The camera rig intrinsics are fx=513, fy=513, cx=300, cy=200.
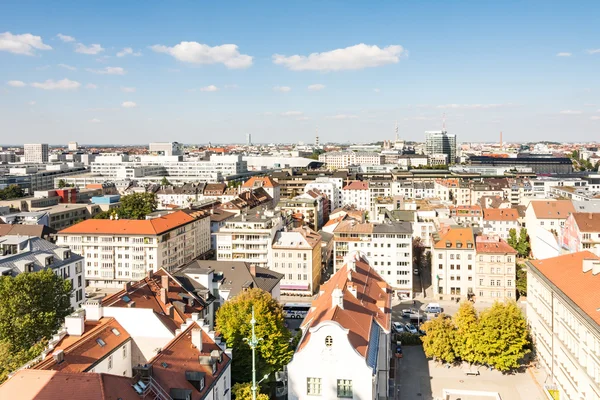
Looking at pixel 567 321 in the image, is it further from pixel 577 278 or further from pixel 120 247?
pixel 120 247

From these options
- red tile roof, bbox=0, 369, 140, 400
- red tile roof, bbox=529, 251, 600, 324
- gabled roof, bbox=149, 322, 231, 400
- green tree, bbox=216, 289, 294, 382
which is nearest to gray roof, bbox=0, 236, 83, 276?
green tree, bbox=216, 289, 294, 382

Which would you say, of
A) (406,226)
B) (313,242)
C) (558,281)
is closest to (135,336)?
(558,281)

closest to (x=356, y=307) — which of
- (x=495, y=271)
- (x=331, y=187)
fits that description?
(x=495, y=271)

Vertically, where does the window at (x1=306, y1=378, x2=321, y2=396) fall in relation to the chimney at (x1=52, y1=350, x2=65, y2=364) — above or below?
below

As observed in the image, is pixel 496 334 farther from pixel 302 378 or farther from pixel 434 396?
pixel 302 378

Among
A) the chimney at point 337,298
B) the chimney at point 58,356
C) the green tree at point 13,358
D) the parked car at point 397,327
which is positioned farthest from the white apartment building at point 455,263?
the chimney at point 58,356

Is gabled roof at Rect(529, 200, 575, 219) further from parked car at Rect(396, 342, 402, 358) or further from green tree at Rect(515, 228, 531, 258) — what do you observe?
parked car at Rect(396, 342, 402, 358)
